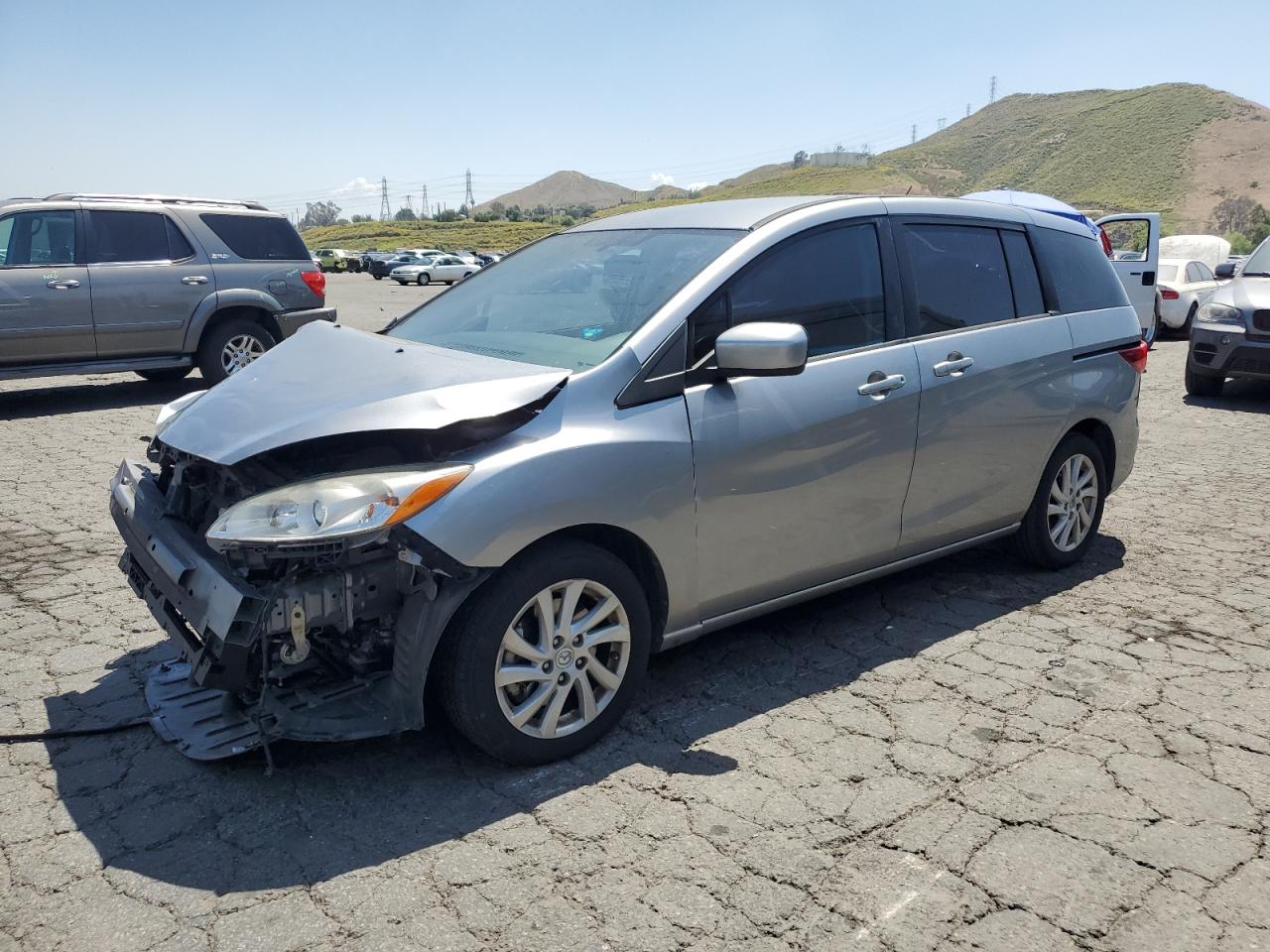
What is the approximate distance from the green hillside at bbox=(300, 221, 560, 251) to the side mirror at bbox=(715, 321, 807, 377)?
8303 centimetres

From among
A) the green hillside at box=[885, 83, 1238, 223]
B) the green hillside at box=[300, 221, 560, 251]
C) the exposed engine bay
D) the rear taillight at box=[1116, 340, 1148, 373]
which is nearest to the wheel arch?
the rear taillight at box=[1116, 340, 1148, 373]

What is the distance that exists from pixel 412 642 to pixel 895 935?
→ 1525 millimetres

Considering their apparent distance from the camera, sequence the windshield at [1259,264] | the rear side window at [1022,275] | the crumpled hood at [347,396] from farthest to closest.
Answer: the windshield at [1259,264] < the rear side window at [1022,275] < the crumpled hood at [347,396]

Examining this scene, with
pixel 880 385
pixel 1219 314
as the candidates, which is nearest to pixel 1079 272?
pixel 880 385

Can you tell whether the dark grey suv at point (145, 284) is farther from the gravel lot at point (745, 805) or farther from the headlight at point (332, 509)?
the headlight at point (332, 509)

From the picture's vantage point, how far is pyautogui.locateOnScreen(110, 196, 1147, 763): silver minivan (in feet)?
9.64

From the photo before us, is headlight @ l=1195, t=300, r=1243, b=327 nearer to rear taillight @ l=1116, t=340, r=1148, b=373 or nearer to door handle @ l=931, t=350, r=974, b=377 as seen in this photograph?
rear taillight @ l=1116, t=340, r=1148, b=373

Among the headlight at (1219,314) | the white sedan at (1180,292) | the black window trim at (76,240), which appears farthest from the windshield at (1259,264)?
the black window trim at (76,240)

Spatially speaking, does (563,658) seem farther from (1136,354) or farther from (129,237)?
(129,237)

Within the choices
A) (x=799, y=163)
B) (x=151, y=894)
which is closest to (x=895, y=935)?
(x=151, y=894)

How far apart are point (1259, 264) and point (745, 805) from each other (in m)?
10.9

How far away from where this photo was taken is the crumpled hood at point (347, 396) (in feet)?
10.0

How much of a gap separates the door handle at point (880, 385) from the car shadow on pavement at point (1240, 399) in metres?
8.20

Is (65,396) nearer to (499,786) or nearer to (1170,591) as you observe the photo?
(499,786)
